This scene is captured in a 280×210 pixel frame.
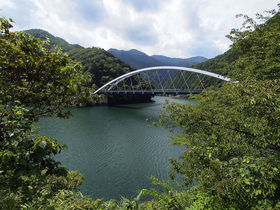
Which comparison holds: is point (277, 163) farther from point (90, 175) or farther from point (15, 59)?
point (90, 175)

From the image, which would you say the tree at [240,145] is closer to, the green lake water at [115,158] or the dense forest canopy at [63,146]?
the dense forest canopy at [63,146]

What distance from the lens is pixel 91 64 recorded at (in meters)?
53.8

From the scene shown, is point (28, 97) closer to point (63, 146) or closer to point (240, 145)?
point (63, 146)

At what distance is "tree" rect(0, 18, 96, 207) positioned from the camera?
155 centimetres

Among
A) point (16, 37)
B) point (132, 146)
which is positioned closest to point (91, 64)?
point (132, 146)

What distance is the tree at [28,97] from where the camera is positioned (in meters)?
1.55

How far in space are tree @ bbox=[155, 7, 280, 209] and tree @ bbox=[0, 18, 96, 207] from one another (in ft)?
7.95

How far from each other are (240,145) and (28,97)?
4.03 metres

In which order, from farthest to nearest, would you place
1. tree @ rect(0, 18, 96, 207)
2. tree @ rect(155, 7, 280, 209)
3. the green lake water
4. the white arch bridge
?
the white arch bridge, the green lake water, tree @ rect(155, 7, 280, 209), tree @ rect(0, 18, 96, 207)

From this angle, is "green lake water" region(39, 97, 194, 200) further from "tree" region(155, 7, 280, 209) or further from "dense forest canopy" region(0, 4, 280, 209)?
"dense forest canopy" region(0, 4, 280, 209)

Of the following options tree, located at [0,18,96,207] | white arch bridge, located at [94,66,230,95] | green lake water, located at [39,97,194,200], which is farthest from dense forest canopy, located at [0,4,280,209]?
white arch bridge, located at [94,66,230,95]

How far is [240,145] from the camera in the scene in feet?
9.02

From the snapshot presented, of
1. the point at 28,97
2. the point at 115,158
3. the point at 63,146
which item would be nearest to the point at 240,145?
the point at 63,146

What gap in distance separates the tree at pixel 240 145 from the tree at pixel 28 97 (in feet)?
7.95
